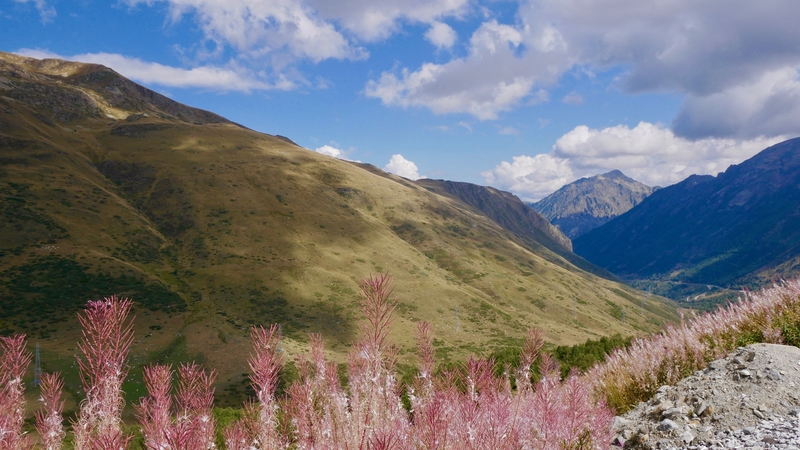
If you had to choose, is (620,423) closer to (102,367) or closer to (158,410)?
(158,410)

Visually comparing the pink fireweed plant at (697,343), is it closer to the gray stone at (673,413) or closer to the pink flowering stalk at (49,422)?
the gray stone at (673,413)

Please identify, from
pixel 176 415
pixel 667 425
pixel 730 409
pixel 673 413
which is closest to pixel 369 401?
pixel 176 415

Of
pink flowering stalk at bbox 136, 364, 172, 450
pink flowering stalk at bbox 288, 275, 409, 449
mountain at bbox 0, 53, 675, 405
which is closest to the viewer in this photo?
pink flowering stalk at bbox 136, 364, 172, 450

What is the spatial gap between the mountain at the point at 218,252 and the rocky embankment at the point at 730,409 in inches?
2032

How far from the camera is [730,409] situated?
7.02 metres

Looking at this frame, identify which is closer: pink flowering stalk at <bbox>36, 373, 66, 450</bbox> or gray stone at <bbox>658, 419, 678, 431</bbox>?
pink flowering stalk at <bbox>36, 373, 66, 450</bbox>

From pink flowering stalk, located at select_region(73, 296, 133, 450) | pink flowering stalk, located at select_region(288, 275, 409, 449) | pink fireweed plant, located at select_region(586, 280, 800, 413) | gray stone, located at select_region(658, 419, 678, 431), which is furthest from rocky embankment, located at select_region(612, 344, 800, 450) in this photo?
pink flowering stalk, located at select_region(73, 296, 133, 450)

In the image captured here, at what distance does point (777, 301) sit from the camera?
403 inches

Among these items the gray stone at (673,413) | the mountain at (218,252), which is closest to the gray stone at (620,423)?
the gray stone at (673,413)

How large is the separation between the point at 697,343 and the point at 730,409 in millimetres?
3181

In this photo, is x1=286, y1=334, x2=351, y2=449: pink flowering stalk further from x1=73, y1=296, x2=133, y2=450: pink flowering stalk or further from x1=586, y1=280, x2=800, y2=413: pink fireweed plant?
x1=586, y1=280, x2=800, y2=413: pink fireweed plant

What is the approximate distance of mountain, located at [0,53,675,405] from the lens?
73.4 meters

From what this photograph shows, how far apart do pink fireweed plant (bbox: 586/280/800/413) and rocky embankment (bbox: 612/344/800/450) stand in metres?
1.22

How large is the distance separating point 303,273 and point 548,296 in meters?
89.8
